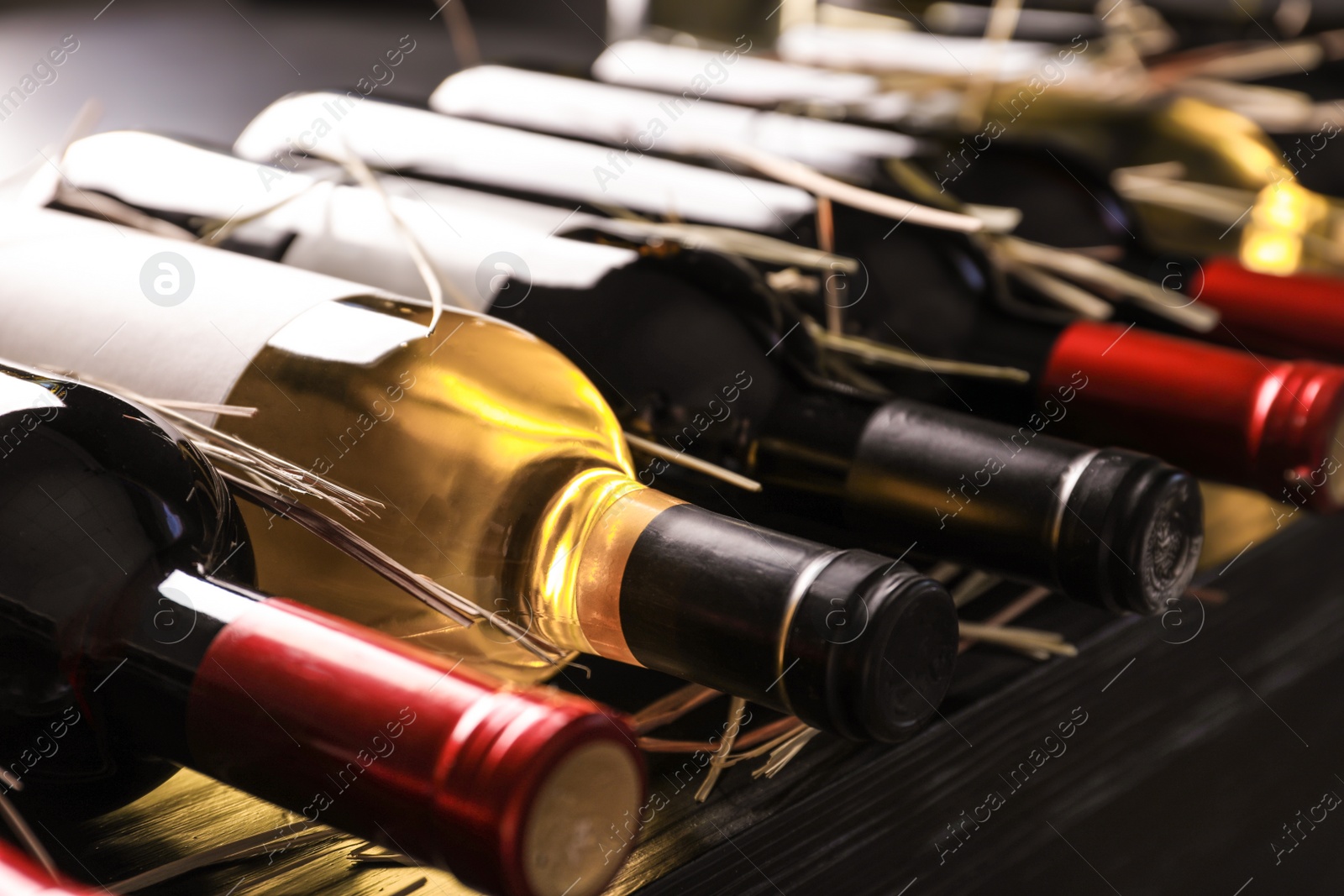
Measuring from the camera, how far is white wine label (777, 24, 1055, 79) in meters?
0.84

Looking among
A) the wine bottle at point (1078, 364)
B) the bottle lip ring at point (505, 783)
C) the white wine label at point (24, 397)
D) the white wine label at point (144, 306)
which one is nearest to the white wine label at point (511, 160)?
the wine bottle at point (1078, 364)

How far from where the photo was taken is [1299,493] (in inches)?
18.0

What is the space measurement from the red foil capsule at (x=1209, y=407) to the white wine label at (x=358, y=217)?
0.19 m

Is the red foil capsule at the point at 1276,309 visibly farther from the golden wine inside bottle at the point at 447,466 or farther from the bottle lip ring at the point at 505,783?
the bottle lip ring at the point at 505,783

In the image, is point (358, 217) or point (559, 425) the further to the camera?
point (358, 217)

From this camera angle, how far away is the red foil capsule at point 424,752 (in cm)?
24

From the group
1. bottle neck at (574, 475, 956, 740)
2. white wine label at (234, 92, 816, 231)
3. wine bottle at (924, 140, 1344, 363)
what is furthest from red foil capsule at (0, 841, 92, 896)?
wine bottle at (924, 140, 1344, 363)

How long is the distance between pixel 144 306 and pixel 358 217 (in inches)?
4.1

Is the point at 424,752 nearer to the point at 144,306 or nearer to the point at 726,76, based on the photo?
the point at 144,306

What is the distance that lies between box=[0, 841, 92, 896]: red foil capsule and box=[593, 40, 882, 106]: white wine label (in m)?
0.57

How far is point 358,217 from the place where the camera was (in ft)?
1.64

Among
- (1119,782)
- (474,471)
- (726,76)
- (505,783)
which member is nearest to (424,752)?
(505,783)

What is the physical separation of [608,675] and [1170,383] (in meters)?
0.24

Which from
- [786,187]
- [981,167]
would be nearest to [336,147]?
[786,187]
